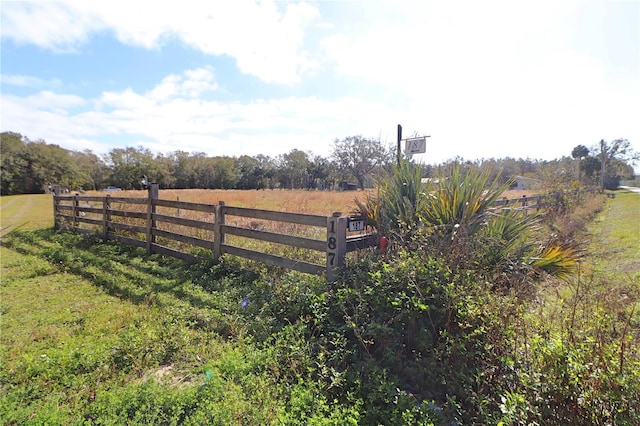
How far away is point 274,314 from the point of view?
3.47 metres

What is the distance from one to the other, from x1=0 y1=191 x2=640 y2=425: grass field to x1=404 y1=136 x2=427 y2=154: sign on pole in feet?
7.32

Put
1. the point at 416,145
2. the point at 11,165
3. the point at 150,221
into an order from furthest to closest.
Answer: the point at 11,165 → the point at 150,221 → the point at 416,145

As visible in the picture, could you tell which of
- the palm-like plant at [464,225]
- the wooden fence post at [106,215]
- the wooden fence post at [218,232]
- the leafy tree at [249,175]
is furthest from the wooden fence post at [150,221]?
the leafy tree at [249,175]

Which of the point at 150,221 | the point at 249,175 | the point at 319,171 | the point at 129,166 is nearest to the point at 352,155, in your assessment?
the point at 319,171

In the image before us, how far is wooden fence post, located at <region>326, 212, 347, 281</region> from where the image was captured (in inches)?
149

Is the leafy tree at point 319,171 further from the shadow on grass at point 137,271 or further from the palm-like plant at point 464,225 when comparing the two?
the palm-like plant at point 464,225

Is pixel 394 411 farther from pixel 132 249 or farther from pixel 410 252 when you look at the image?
pixel 132 249

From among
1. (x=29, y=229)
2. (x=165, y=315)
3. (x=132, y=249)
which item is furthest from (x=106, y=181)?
(x=165, y=315)

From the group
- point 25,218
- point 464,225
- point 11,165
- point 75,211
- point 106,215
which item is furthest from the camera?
point 11,165

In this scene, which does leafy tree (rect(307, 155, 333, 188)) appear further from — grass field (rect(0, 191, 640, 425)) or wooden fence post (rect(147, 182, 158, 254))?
grass field (rect(0, 191, 640, 425))

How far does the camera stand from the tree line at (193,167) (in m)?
44.9

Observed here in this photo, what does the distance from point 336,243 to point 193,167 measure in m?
64.3

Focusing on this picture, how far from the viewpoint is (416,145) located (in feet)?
14.3

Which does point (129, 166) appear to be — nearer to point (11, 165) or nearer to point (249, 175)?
point (11, 165)
